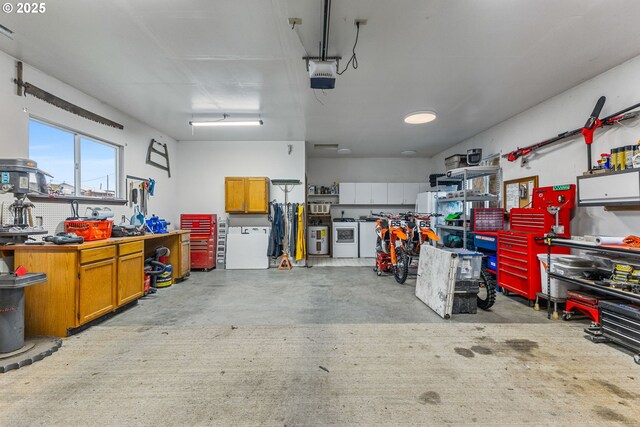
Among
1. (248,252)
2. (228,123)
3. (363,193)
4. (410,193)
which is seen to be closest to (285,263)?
(248,252)

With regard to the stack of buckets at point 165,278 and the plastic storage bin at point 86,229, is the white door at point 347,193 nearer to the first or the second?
the stack of buckets at point 165,278

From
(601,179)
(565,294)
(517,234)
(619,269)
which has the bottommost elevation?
(565,294)

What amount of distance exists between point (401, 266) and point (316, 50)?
3573mm

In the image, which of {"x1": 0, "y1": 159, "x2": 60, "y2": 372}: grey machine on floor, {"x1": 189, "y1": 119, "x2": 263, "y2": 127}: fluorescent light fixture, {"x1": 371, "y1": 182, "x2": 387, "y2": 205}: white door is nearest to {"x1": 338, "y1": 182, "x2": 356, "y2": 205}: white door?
{"x1": 371, "y1": 182, "x2": 387, "y2": 205}: white door

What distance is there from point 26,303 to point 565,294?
5.81m

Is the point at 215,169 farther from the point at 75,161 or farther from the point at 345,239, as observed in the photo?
the point at 345,239

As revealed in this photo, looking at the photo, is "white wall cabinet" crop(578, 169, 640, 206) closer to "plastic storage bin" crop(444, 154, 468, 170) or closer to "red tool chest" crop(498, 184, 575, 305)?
"red tool chest" crop(498, 184, 575, 305)

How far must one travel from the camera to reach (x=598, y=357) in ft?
7.13

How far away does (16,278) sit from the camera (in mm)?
2117

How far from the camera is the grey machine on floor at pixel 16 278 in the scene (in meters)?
2.10

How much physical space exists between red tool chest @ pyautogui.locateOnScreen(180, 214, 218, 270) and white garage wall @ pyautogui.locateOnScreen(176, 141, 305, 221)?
482mm

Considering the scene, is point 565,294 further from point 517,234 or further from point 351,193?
point 351,193

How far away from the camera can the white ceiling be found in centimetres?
213

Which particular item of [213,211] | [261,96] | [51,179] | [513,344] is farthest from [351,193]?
[51,179]
